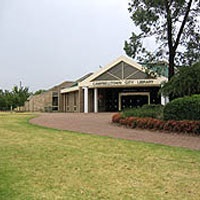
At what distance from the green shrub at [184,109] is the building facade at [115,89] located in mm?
17642

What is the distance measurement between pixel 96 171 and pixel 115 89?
112 ft

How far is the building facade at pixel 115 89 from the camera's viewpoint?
35.5m

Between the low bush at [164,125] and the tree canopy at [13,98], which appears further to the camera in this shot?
the tree canopy at [13,98]

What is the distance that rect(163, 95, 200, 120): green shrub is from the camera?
14484 mm

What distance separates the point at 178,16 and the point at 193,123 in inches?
298

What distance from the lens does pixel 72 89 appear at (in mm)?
41469

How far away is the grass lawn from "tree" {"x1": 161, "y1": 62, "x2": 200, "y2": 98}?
8.46m

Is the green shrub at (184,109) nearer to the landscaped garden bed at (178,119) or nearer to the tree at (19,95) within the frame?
the landscaped garden bed at (178,119)

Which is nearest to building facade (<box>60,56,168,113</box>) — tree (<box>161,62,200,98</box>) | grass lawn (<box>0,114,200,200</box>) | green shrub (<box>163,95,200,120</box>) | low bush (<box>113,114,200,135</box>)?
tree (<box>161,62,200,98</box>)

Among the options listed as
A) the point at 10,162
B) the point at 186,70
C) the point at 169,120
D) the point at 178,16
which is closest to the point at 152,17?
the point at 178,16

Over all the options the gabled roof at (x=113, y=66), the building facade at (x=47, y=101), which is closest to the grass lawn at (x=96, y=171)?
the gabled roof at (x=113, y=66)

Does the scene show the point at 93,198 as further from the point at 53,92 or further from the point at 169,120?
the point at 53,92

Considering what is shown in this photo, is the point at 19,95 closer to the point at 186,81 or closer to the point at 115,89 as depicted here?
the point at 115,89

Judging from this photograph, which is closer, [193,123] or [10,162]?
[10,162]
